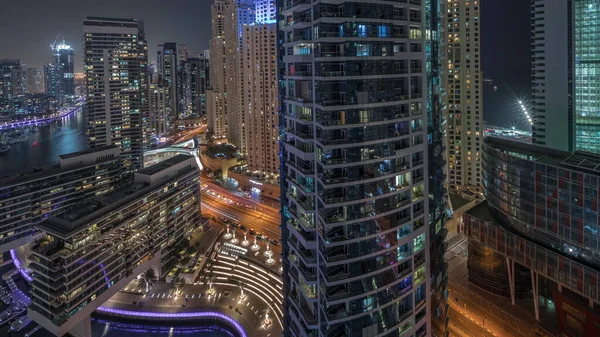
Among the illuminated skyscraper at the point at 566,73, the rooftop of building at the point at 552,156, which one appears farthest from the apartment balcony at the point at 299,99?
the illuminated skyscraper at the point at 566,73

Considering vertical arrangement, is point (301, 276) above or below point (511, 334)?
above

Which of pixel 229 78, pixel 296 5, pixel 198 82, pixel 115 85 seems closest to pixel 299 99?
pixel 296 5

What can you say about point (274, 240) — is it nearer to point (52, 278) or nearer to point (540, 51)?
point (52, 278)

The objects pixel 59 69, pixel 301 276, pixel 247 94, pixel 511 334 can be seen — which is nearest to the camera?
pixel 301 276

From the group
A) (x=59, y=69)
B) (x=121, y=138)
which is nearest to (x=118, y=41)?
(x=121, y=138)

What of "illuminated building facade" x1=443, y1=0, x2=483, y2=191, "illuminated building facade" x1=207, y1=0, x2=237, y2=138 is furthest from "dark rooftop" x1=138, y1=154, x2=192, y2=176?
"illuminated building facade" x1=207, y1=0, x2=237, y2=138

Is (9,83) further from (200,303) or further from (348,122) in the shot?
(348,122)

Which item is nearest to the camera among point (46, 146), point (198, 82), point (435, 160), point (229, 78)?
point (435, 160)
